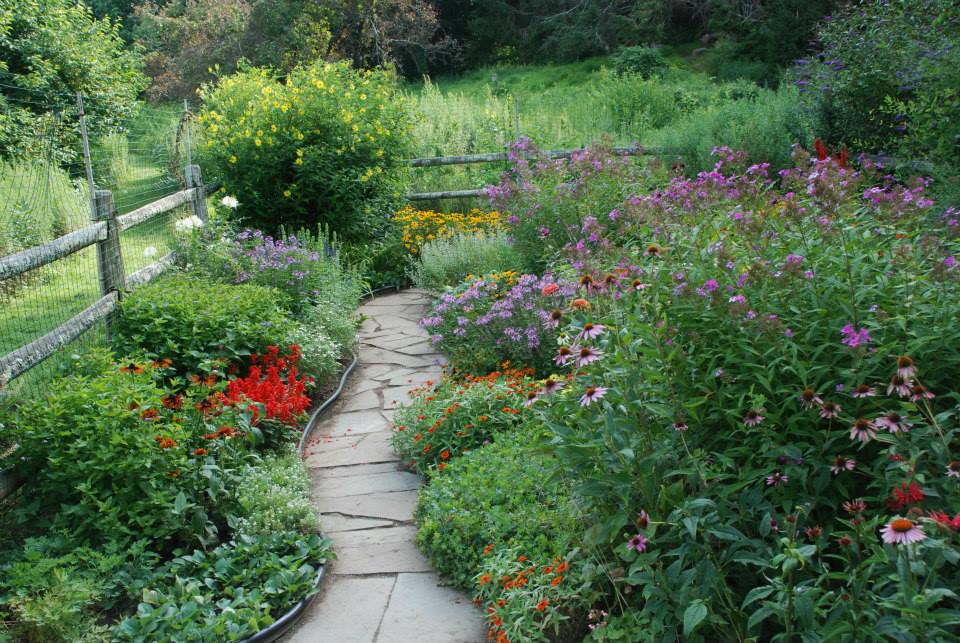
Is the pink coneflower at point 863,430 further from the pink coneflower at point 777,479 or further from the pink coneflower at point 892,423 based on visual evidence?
the pink coneflower at point 777,479

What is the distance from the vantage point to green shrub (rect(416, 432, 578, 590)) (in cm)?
320

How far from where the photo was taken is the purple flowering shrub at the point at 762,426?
2.22 m

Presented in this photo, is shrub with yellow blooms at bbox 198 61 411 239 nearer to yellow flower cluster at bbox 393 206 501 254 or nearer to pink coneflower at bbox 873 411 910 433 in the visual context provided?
yellow flower cluster at bbox 393 206 501 254

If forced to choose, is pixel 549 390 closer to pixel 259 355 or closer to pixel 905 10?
pixel 259 355

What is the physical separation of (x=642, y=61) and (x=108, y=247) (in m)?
17.2

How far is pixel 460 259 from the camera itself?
307 inches

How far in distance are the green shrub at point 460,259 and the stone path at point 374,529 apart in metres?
1.42

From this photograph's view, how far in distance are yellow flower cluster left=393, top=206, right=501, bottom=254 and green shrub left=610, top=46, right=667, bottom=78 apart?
12191mm

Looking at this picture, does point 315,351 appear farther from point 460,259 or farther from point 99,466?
point 460,259

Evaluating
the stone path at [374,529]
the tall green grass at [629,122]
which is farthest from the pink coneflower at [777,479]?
the tall green grass at [629,122]

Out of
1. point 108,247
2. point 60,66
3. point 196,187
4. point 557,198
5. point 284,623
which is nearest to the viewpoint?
point 284,623

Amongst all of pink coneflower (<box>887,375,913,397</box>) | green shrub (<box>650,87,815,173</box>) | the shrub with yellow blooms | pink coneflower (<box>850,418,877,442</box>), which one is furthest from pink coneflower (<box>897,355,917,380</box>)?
the shrub with yellow blooms

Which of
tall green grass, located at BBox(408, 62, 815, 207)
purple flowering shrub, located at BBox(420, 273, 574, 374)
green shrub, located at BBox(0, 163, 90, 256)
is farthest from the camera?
tall green grass, located at BBox(408, 62, 815, 207)

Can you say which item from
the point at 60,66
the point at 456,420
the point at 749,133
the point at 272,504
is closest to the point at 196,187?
the point at 456,420
